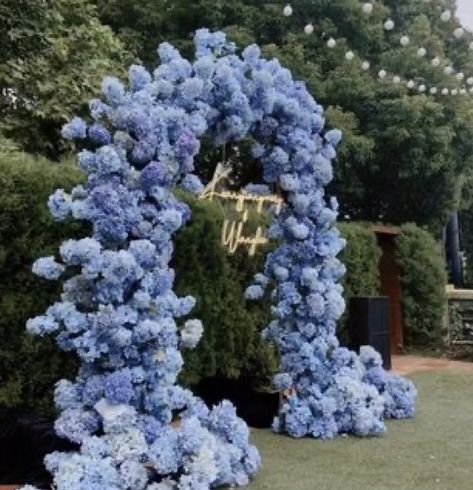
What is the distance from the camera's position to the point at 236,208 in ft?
22.5

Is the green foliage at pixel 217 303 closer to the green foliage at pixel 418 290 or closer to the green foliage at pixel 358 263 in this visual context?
the green foliage at pixel 358 263

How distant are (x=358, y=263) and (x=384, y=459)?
16.8ft

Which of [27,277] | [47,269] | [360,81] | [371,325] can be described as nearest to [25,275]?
[27,277]

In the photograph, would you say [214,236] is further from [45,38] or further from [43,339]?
[45,38]

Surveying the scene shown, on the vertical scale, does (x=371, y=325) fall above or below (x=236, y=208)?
below

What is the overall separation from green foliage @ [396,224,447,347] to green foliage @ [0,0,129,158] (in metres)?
6.01

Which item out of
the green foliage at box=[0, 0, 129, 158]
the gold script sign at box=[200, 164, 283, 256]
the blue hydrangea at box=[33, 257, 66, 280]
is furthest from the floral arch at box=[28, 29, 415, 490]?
the green foliage at box=[0, 0, 129, 158]

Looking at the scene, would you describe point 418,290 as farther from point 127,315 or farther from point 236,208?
point 127,315

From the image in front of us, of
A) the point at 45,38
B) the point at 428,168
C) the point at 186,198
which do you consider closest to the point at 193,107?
the point at 186,198

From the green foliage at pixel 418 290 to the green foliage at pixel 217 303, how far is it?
18.1ft

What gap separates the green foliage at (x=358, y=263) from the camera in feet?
31.5

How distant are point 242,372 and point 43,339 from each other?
2.47 m

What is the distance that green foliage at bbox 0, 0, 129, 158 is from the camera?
7.50 m

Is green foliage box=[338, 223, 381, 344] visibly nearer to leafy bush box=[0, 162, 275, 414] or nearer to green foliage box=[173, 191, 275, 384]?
green foliage box=[173, 191, 275, 384]
